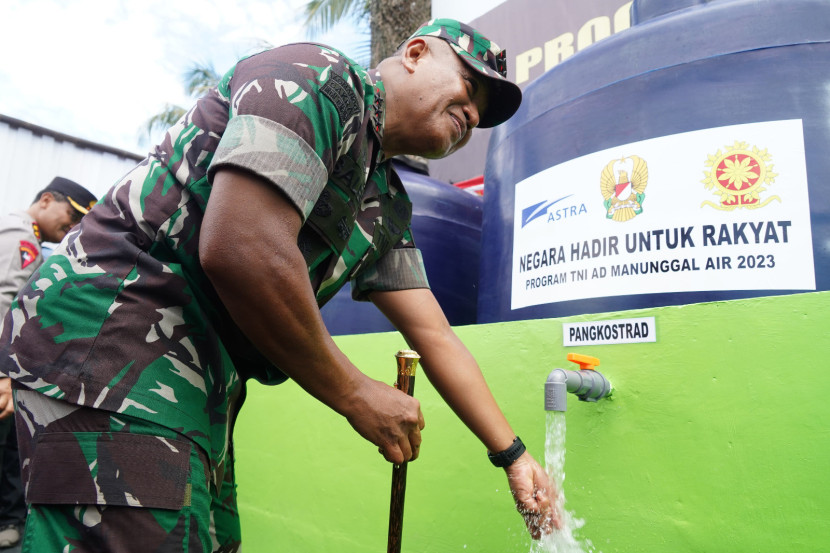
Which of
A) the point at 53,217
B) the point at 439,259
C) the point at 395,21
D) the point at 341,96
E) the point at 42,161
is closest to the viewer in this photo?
the point at 341,96

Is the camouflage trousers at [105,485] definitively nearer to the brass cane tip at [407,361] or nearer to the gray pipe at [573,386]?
the brass cane tip at [407,361]

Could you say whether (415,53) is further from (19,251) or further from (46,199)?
(46,199)

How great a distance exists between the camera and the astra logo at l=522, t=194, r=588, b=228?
75.7 inches

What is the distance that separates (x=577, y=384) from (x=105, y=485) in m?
1.00

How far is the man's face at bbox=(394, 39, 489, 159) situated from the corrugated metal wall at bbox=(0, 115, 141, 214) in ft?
25.0

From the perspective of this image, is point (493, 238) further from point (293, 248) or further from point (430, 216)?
point (293, 248)

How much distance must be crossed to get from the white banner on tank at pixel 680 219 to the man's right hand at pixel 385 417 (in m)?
0.86

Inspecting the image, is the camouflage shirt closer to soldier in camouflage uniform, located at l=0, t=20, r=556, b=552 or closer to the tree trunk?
soldier in camouflage uniform, located at l=0, t=20, r=556, b=552

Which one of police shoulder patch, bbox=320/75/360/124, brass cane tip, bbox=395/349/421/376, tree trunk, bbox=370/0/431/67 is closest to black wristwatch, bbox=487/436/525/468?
brass cane tip, bbox=395/349/421/376

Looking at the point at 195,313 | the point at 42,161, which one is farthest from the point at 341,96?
the point at 42,161

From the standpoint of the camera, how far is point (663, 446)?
1460 mm

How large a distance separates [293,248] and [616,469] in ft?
3.30

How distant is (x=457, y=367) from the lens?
1.63 m

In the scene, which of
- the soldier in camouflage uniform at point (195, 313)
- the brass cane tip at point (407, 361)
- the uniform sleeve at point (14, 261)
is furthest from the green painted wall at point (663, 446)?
the uniform sleeve at point (14, 261)
